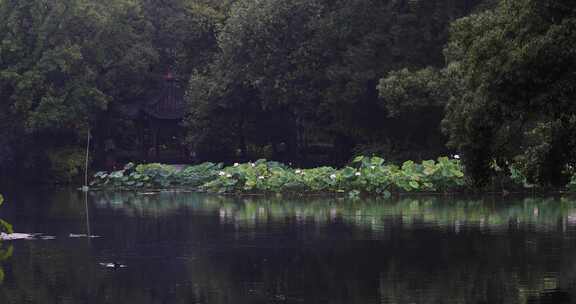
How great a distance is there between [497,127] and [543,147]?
75 centimetres

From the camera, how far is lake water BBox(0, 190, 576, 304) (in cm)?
1491

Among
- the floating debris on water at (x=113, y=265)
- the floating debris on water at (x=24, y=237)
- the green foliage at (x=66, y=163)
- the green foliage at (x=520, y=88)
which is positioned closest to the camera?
the green foliage at (x=520, y=88)

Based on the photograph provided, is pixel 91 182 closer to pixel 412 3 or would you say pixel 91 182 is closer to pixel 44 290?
pixel 412 3

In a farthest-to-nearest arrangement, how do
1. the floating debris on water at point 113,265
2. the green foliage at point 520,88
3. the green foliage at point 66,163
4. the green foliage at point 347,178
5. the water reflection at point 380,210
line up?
the green foliage at point 66,163
the green foliage at point 347,178
the water reflection at point 380,210
the floating debris on water at point 113,265
the green foliage at point 520,88

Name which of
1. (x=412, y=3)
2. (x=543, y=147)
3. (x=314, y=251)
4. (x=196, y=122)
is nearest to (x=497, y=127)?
(x=543, y=147)

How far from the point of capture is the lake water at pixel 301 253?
587 inches

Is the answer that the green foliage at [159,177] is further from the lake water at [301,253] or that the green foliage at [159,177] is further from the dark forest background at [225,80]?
the lake water at [301,253]

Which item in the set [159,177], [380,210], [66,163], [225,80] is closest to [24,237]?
[380,210]

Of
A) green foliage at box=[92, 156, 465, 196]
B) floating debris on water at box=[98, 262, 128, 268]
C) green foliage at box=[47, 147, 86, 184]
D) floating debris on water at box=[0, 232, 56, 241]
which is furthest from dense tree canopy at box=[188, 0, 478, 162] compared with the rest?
floating debris on water at box=[98, 262, 128, 268]

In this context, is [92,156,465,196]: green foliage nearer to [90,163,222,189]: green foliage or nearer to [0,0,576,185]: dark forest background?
[90,163,222,189]: green foliage

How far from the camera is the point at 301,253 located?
19047 mm

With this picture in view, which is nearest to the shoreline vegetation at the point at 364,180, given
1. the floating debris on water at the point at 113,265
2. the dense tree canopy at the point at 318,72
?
the dense tree canopy at the point at 318,72

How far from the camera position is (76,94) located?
42.8 m

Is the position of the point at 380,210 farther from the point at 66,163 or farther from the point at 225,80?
the point at 66,163
